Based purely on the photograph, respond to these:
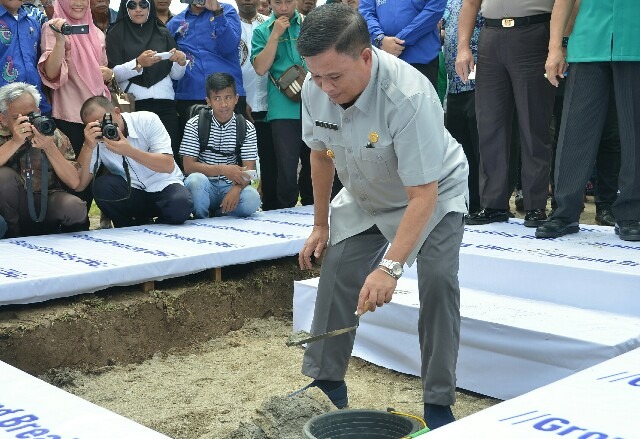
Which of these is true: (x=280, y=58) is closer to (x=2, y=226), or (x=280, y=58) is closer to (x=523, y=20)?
(x=523, y=20)

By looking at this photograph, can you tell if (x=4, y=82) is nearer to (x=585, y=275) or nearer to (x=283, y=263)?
(x=283, y=263)

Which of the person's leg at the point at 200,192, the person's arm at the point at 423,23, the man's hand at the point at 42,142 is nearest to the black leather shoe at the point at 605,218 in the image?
the person's arm at the point at 423,23

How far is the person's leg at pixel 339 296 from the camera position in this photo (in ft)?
8.26

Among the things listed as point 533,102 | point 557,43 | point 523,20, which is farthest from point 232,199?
point 557,43

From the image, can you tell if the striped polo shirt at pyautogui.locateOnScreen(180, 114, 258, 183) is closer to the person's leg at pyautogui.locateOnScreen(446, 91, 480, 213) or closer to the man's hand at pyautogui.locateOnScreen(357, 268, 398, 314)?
the person's leg at pyautogui.locateOnScreen(446, 91, 480, 213)

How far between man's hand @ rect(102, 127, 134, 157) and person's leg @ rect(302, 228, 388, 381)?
6.62ft

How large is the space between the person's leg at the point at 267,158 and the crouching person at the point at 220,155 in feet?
1.94

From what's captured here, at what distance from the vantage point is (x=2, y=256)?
3627mm

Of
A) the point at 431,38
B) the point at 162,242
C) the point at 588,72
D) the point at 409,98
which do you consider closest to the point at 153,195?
the point at 162,242

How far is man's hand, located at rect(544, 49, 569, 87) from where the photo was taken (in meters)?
3.81

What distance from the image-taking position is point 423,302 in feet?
7.79

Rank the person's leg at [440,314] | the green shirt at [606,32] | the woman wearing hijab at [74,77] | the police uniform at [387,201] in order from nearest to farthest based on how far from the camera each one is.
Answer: the police uniform at [387,201] < the person's leg at [440,314] < the green shirt at [606,32] < the woman wearing hijab at [74,77]

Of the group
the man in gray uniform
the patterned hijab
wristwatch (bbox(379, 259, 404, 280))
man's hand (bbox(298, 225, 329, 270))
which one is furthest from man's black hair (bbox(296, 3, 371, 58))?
the patterned hijab

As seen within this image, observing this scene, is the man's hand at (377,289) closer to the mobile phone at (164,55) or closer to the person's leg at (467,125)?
the person's leg at (467,125)
